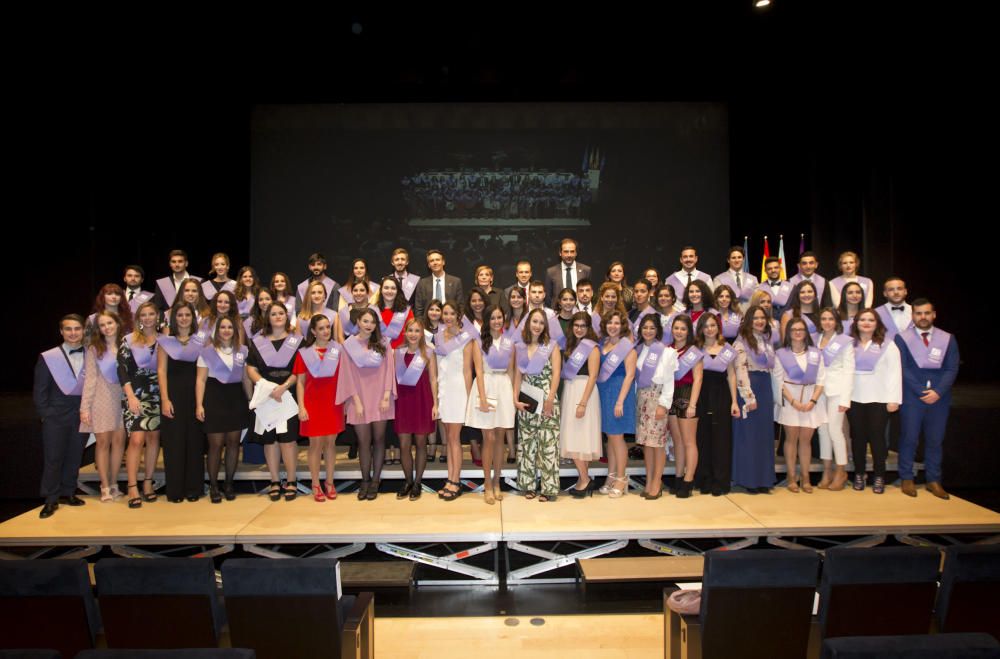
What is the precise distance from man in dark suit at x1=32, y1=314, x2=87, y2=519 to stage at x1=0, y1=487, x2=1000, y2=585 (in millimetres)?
216

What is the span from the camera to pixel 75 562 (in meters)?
2.16

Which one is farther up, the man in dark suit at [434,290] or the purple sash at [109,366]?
the man in dark suit at [434,290]

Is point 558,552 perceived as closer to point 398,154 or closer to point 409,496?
point 409,496

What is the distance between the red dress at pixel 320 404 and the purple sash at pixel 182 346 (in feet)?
2.16

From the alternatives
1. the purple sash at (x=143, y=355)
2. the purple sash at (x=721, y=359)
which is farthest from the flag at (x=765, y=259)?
the purple sash at (x=143, y=355)

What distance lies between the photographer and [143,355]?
4570 millimetres

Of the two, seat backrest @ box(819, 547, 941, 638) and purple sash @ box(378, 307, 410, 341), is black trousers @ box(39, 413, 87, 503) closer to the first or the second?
purple sash @ box(378, 307, 410, 341)

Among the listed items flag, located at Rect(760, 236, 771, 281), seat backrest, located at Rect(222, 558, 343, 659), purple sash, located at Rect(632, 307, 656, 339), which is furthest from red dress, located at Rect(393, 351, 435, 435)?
flag, located at Rect(760, 236, 771, 281)

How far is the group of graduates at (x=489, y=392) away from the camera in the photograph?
4.51 metres

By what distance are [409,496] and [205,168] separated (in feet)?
19.6

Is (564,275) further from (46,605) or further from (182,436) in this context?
(46,605)

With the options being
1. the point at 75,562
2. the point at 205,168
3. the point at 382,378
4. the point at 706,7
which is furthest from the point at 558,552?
the point at 205,168

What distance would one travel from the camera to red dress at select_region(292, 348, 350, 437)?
450 centimetres

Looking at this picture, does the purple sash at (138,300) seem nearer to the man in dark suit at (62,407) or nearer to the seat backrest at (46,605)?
the man in dark suit at (62,407)
